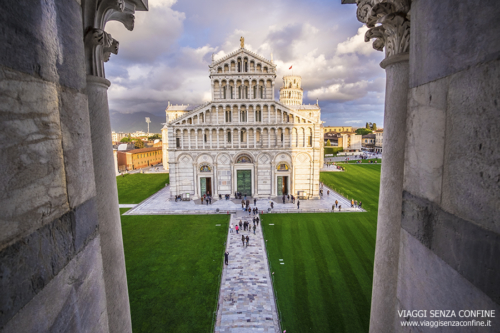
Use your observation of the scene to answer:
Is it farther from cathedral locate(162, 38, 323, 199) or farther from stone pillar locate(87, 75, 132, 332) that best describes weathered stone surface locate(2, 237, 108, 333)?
cathedral locate(162, 38, 323, 199)

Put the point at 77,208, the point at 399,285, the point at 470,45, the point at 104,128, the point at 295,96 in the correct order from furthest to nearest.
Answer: the point at 295,96 < the point at 104,128 < the point at 399,285 < the point at 77,208 < the point at 470,45

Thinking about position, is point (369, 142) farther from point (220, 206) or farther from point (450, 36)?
point (450, 36)

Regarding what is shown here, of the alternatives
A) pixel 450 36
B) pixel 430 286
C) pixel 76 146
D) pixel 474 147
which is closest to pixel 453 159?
pixel 474 147

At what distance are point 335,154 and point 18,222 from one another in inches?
3606

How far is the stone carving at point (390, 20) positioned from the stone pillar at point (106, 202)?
468 cm

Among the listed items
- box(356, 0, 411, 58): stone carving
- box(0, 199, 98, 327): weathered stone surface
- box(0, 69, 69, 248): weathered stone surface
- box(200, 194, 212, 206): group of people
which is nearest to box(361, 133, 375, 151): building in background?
→ box(200, 194, 212, 206): group of people

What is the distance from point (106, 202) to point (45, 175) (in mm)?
1765

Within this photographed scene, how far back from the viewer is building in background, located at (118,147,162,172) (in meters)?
57.5

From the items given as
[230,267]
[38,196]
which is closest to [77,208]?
[38,196]

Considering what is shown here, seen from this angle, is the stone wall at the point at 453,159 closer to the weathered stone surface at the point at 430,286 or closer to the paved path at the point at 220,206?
the weathered stone surface at the point at 430,286

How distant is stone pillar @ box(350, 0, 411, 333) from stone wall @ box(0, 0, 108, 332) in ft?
14.9

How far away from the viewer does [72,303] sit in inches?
113

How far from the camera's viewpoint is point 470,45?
2.36 metres

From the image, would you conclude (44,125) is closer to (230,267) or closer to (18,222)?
(18,222)
